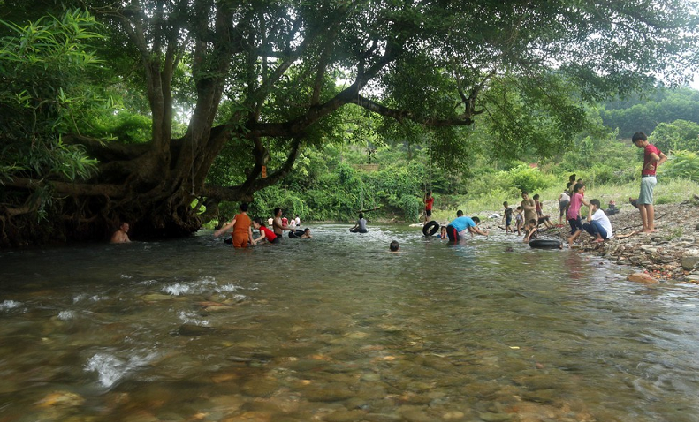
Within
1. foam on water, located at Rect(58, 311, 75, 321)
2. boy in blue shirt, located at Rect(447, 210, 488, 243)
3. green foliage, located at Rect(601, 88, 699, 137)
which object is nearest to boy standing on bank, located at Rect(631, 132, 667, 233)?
boy in blue shirt, located at Rect(447, 210, 488, 243)

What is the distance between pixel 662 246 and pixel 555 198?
68.9 ft

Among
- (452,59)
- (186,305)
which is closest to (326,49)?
(452,59)

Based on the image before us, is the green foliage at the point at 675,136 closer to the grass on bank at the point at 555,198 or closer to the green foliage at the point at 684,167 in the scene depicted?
the grass on bank at the point at 555,198

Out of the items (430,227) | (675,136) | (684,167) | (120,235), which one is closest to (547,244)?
(430,227)

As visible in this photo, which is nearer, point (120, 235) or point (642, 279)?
point (642, 279)

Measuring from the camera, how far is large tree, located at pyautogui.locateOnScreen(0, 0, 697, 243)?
9.34m

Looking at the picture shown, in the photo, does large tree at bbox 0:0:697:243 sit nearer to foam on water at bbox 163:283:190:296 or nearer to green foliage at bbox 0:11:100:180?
green foliage at bbox 0:11:100:180

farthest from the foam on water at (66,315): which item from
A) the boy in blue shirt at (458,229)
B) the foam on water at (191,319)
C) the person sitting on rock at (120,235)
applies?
the boy in blue shirt at (458,229)

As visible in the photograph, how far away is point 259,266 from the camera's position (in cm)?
886

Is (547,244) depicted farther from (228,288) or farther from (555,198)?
(555,198)

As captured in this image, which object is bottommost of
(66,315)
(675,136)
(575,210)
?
(66,315)

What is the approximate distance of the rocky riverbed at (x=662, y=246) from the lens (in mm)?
7383

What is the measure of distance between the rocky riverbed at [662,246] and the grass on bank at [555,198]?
4414 mm

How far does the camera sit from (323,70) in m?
11.8
